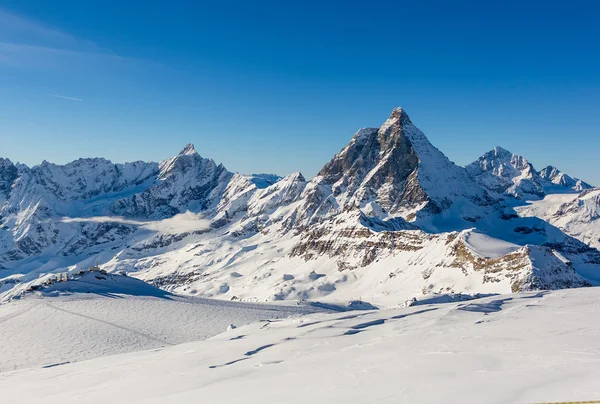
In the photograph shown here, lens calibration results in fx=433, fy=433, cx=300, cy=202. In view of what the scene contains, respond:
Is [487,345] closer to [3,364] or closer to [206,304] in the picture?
[3,364]

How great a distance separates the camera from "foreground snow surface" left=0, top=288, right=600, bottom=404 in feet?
38.6

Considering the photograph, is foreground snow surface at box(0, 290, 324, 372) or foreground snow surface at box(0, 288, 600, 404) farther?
foreground snow surface at box(0, 290, 324, 372)

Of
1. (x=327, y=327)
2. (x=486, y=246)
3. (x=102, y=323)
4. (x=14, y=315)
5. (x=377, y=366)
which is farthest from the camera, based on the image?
(x=486, y=246)

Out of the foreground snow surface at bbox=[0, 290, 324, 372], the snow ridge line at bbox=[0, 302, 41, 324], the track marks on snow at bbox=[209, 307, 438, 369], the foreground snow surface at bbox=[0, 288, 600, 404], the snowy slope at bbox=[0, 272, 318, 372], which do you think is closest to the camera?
the foreground snow surface at bbox=[0, 288, 600, 404]

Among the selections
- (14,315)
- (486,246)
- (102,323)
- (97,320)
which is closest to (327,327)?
(102,323)

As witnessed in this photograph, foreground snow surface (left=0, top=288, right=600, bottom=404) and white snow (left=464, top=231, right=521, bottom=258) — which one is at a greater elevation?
white snow (left=464, top=231, right=521, bottom=258)

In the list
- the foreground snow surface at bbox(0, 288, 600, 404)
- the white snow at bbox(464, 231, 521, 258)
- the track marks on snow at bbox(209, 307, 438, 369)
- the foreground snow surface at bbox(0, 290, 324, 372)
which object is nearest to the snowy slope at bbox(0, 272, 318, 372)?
the foreground snow surface at bbox(0, 290, 324, 372)

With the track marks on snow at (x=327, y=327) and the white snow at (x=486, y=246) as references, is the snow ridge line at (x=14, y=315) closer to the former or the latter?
the track marks on snow at (x=327, y=327)

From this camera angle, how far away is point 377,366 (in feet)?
49.3

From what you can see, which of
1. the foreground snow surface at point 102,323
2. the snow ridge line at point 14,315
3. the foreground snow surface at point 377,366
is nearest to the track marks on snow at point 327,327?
the foreground snow surface at point 377,366

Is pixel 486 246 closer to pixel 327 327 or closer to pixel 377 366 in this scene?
pixel 327 327

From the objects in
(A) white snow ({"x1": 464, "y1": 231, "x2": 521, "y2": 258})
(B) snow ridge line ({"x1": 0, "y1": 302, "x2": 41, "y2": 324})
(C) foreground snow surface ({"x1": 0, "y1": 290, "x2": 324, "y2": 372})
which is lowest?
(C) foreground snow surface ({"x1": 0, "y1": 290, "x2": 324, "y2": 372})

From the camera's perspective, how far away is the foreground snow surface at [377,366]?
463 inches

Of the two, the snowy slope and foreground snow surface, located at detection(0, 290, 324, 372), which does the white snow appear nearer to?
the snowy slope
